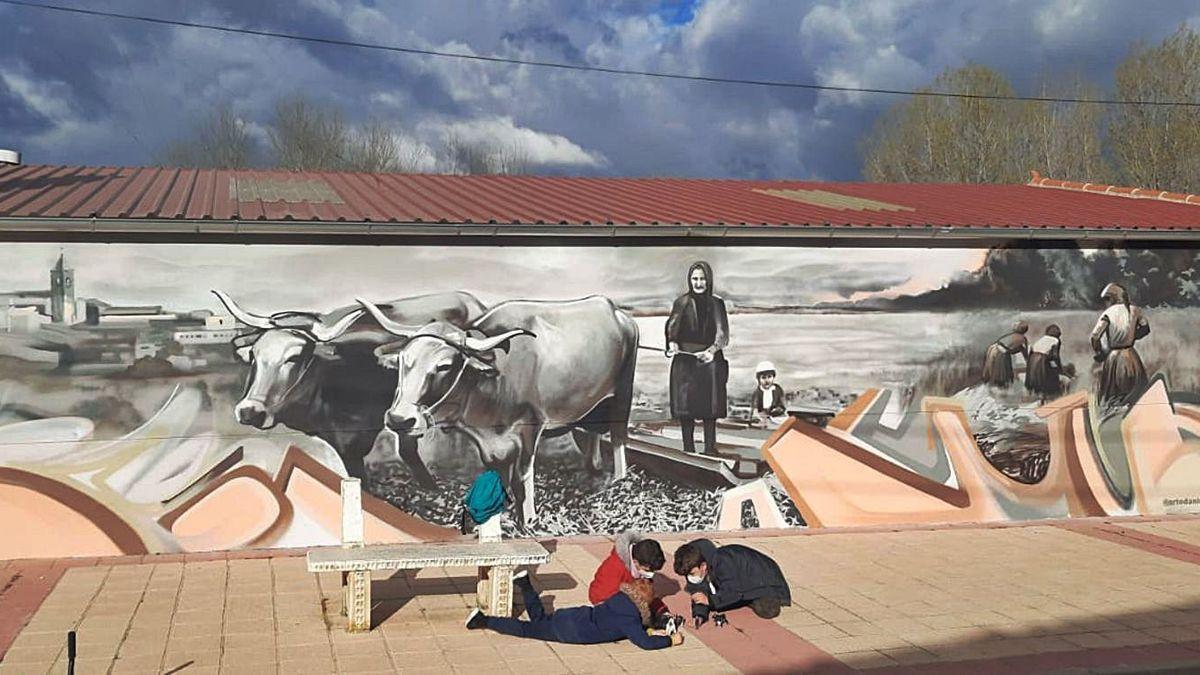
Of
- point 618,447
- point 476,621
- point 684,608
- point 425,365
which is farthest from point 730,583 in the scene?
point 425,365

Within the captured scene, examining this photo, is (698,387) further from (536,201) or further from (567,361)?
(536,201)

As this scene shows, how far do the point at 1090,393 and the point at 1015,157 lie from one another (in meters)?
22.8

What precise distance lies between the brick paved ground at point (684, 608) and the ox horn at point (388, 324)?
2313 millimetres

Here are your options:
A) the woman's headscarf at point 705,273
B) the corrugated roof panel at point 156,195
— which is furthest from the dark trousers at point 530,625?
the corrugated roof panel at point 156,195

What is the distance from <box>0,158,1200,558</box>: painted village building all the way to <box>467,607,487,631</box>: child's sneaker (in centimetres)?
295

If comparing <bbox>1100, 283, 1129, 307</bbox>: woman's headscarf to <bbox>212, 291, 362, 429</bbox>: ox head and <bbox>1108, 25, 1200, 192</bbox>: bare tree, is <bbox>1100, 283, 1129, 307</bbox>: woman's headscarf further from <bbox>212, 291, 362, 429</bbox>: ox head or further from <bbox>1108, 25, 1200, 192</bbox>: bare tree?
<bbox>1108, 25, 1200, 192</bbox>: bare tree

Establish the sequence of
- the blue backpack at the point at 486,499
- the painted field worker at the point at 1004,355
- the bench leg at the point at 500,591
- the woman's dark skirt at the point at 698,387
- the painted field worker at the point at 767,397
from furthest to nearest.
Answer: the painted field worker at the point at 1004,355, the painted field worker at the point at 767,397, the woman's dark skirt at the point at 698,387, the blue backpack at the point at 486,499, the bench leg at the point at 500,591

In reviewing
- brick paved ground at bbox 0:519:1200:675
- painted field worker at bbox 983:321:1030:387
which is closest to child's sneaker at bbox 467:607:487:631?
brick paved ground at bbox 0:519:1200:675

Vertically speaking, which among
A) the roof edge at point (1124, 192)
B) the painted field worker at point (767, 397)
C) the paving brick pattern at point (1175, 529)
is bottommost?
the paving brick pattern at point (1175, 529)

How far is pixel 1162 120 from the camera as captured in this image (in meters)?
30.7

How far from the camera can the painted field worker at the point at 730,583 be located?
335 inches

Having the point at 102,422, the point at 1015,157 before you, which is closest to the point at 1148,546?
the point at 102,422

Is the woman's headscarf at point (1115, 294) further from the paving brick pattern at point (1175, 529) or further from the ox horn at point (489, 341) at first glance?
the ox horn at point (489, 341)

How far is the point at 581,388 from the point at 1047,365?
5378 millimetres
